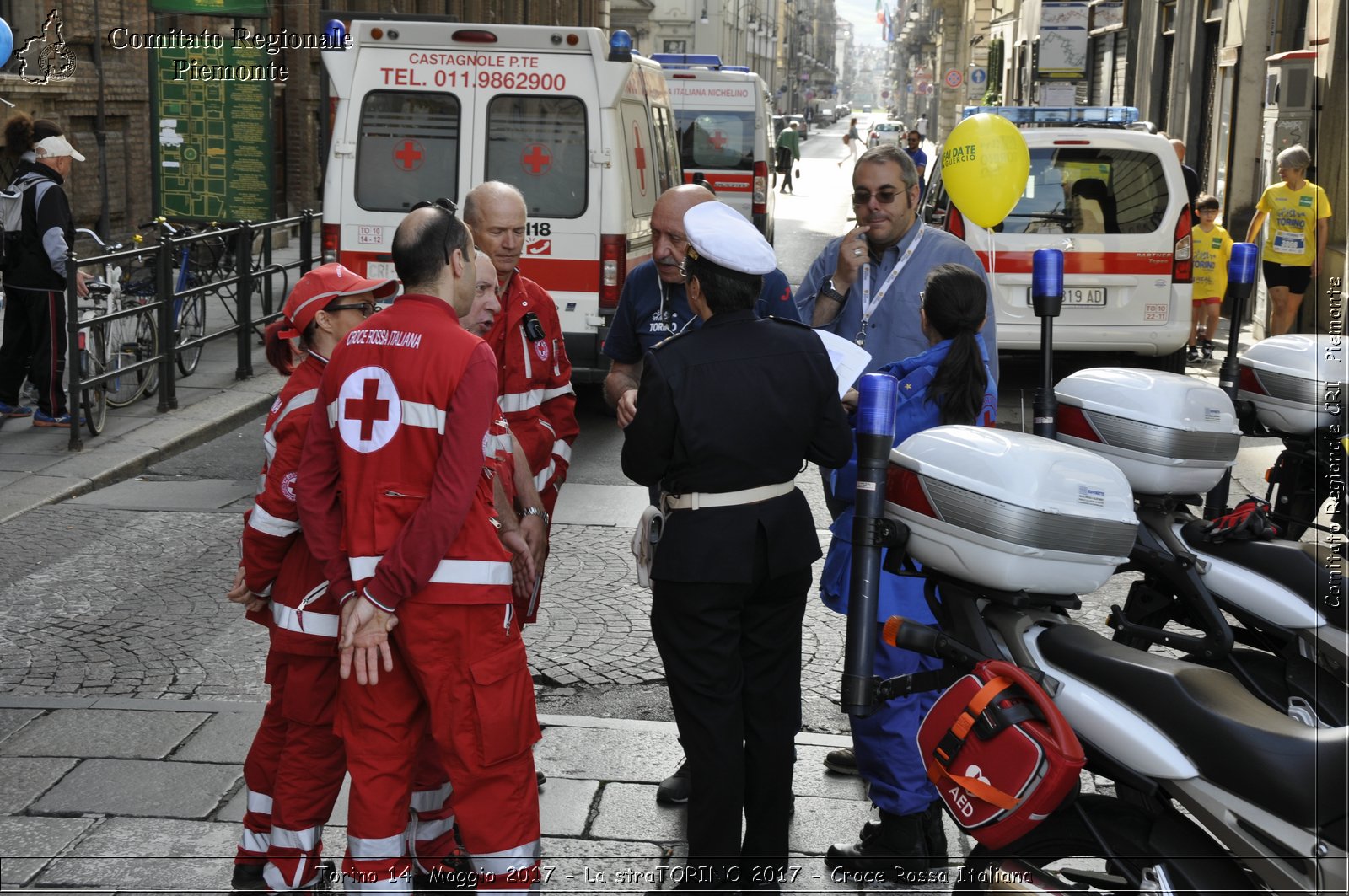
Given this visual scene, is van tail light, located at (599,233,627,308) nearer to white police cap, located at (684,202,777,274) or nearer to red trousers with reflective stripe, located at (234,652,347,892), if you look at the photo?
white police cap, located at (684,202,777,274)

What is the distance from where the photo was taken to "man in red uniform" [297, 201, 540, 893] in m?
3.37

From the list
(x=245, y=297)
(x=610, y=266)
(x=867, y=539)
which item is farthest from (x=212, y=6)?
(x=867, y=539)

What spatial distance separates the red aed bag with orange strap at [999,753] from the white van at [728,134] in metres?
18.0

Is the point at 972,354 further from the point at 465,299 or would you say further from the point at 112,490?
the point at 112,490

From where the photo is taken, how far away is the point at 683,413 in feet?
12.0

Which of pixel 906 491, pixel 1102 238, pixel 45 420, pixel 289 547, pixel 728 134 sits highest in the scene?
pixel 728 134

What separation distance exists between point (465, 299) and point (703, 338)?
613mm

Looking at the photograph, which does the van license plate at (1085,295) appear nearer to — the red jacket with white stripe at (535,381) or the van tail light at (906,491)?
the red jacket with white stripe at (535,381)

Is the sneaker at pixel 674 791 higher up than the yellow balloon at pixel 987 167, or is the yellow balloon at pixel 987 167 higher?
the yellow balloon at pixel 987 167

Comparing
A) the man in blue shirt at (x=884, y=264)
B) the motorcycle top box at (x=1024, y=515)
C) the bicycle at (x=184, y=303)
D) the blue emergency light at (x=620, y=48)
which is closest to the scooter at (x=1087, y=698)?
the motorcycle top box at (x=1024, y=515)

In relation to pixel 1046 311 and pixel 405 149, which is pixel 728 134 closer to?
pixel 405 149

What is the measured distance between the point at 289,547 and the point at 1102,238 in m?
8.65

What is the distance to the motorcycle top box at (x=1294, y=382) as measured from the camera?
446cm

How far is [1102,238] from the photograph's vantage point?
11078 mm
